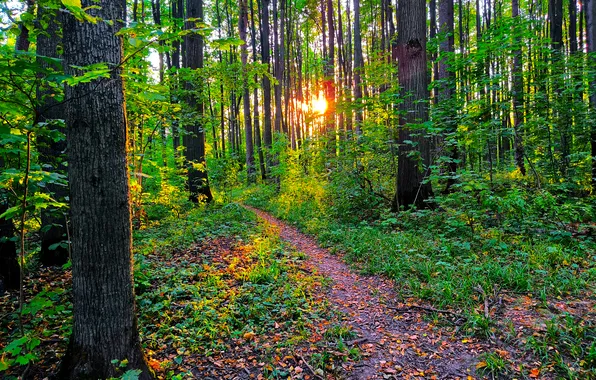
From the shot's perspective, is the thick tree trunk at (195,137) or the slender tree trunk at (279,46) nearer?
the thick tree trunk at (195,137)

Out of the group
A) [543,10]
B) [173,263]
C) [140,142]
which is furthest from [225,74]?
[543,10]

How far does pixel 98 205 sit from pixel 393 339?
123 inches

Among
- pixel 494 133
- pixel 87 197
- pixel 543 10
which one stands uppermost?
pixel 543 10

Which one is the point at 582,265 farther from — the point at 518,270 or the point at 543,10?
the point at 543,10

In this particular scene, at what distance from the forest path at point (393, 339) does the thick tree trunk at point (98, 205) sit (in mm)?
2133

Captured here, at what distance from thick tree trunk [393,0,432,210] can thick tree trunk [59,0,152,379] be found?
569 centimetres

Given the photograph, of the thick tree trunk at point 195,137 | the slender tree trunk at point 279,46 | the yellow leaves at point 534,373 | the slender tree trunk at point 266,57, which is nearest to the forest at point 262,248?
the yellow leaves at point 534,373

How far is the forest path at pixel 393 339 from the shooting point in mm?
2840

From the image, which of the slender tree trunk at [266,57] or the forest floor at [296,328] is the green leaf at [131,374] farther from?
the slender tree trunk at [266,57]

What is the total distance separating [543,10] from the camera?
21.2 meters

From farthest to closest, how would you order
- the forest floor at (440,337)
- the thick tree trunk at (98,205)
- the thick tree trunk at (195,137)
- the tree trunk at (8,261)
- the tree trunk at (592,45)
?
the thick tree trunk at (195,137), the tree trunk at (592,45), the tree trunk at (8,261), the forest floor at (440,337), the thick tree trunk at (98,205)

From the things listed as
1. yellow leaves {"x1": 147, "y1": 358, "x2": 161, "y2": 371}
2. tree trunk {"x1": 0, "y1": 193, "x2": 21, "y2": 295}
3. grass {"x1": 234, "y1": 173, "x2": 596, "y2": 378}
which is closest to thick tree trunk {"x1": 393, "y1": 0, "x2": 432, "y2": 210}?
grass {"x1": 234, "y1": 173, "x2": 596, "y2": 378}

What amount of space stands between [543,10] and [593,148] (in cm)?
2010

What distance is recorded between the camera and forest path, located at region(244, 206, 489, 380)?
284 centimetres
